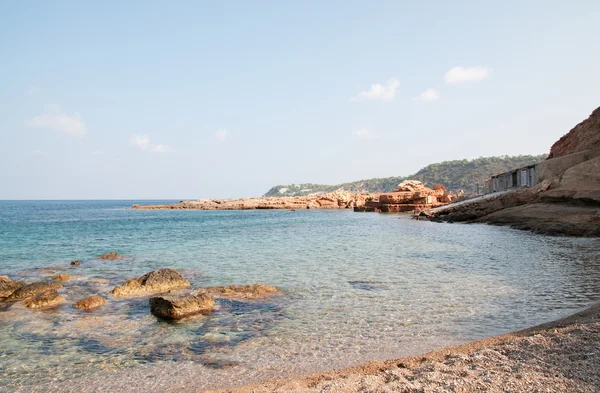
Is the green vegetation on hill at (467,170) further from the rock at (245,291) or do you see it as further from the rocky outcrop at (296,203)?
the rock at (245,291)

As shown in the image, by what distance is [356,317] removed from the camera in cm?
905

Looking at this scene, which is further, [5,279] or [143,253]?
[143,253]

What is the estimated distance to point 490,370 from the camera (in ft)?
17.0

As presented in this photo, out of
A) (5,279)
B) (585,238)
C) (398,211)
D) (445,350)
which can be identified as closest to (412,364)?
(445,350)

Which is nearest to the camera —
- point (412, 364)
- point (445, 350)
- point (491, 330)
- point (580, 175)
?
point (412, 364)

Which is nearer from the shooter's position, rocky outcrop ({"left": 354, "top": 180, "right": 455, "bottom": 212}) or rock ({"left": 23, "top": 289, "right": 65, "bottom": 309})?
rock ({"left": 23, "top": 289, "right": 65, "bottom": 309})

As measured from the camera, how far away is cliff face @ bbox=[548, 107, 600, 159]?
3469 cm

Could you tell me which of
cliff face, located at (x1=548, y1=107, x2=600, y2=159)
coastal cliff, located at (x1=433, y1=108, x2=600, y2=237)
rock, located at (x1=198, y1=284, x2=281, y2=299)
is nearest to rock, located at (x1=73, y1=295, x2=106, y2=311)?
rock, located at (x1=198, y1=284, x2=281, y2=299)

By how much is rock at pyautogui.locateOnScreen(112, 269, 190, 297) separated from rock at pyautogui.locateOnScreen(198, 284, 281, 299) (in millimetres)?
1289

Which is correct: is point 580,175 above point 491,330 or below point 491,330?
above

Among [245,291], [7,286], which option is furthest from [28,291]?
[245,291]

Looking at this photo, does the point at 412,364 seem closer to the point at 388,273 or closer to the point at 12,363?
the point at 12,363

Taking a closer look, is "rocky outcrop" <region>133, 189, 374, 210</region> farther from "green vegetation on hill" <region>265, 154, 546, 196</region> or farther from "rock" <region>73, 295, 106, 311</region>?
A: "rock" <region>73, 295, 106, 311</region>

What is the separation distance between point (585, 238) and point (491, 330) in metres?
18.8
